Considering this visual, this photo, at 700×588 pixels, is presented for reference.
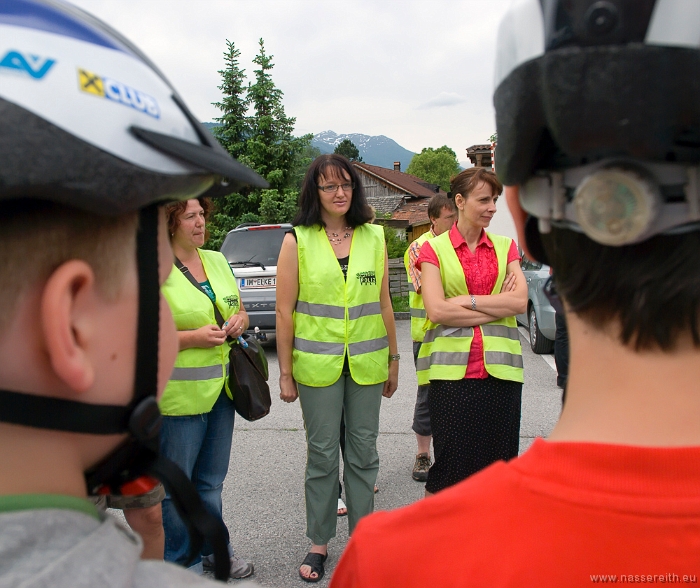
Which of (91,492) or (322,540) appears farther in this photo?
(322,540)

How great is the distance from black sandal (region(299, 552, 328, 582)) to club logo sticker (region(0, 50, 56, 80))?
311 centimetres

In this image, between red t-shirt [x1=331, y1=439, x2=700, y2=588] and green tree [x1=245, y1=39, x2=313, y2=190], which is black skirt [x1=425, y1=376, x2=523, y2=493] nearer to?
red t-shirt [x1=331, y1=439, x2=700, y2=588]

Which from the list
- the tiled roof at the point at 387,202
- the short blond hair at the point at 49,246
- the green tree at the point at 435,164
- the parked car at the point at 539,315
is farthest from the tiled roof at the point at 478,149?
the green tree at the point at 435,164

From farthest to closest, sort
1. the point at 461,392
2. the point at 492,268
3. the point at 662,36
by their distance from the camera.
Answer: the point at 492,268, the point at 461,392, the point at 662,36

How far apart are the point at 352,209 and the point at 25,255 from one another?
2.89 metres

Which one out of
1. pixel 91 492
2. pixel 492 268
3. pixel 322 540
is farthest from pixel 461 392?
pixel 91 492

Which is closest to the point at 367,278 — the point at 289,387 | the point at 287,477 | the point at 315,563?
the point at 289,387

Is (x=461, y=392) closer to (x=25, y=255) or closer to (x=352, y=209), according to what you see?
(x=352, y=209)

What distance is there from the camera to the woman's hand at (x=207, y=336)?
3127mm

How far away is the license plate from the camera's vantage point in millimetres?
8945

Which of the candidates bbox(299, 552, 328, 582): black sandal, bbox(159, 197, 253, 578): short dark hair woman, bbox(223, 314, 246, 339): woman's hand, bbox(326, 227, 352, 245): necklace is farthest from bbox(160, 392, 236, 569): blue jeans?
bbox(326, 227, 352, 245): necklace

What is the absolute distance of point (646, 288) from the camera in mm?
876

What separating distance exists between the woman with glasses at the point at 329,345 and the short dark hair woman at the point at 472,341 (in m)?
0.35

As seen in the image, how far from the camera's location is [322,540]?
3465mm
